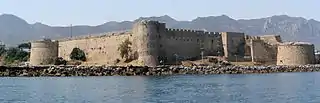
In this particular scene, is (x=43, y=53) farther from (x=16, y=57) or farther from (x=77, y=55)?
(x=16, y=57)

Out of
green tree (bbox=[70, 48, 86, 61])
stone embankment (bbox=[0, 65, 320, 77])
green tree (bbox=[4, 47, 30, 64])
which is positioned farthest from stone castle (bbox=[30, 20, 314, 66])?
green tree (bbox=[4, 47, 30, 64])

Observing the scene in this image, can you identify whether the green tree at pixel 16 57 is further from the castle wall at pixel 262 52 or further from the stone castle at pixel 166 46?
the castle wall at pixel 262 52

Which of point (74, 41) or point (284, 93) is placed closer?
point (284, 93)

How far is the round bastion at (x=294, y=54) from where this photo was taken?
53594 millimetres

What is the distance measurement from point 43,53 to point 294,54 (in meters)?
23.5

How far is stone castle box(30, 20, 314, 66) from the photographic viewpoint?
48.6m

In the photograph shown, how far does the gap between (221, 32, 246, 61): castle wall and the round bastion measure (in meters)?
3.47

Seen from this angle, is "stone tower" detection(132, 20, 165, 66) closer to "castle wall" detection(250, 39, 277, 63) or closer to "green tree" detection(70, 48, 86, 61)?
"green tree" detection(70, 48, 86, 61)

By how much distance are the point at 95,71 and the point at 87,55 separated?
47.6 feet

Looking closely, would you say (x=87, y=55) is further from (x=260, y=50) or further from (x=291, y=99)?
(x=291, y=99)

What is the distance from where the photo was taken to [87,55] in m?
56.9

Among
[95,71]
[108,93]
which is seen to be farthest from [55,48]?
[108,93]

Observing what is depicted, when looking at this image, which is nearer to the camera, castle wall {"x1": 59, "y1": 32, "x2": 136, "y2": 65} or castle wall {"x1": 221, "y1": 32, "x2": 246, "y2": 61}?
castle wall {"x1": 59, "y1": 32, "x2": 136, "y2": 65}

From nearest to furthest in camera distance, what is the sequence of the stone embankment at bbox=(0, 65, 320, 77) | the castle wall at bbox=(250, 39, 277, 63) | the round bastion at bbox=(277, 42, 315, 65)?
the stone embankment at bbox=(0, 65, 320, 77), the round bastion at bbox=(277, 42, 315, 65), the castle wall at bbox=(250, 39, 277, 63)
